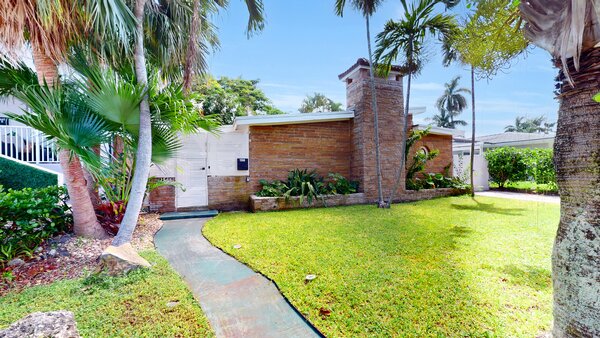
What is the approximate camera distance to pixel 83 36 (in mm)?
4492

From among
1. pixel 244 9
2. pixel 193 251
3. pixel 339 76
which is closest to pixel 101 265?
pixel 193 251

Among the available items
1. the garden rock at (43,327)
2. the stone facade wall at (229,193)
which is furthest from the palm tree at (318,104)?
the garden rock at (43,327)

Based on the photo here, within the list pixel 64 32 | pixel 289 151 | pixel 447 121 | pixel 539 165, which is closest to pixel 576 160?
pixel 64 32

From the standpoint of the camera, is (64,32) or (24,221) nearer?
(24,221)

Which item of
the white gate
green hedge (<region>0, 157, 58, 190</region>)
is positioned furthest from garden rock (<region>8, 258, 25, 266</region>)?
green hedge (<region>0, 157, 58, 190</region>)

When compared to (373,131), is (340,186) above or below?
below

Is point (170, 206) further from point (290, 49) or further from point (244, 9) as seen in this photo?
point (290, 49)

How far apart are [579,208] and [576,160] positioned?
0.31 metres

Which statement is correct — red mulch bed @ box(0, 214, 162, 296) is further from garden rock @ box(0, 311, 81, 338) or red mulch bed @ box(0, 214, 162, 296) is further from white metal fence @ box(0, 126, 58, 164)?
white metal fence @ box(0, 126, 58, 164)

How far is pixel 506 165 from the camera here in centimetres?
1341

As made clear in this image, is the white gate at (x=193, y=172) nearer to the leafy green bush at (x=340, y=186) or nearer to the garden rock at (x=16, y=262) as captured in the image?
the leafy green bush at (x=340, y=186)

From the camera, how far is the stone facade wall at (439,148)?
11938mm

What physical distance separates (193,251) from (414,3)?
27.1ft

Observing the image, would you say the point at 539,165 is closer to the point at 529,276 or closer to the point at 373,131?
the point at 373,131
